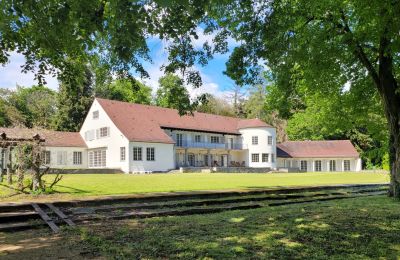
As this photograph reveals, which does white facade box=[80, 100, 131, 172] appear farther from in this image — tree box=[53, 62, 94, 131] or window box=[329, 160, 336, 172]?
window box=[329, 160, 336, 172]

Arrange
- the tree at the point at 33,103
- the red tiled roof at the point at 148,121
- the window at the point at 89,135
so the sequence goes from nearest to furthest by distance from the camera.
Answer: the red tiled roof at the point at 148,121 → the window at the point at 89,135 → the tree at the point at 33,103

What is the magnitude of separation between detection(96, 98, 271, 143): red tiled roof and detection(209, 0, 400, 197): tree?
2835 cm

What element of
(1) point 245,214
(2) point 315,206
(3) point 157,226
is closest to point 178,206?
(1) point 245,214

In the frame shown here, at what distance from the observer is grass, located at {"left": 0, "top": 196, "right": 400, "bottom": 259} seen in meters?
6.49

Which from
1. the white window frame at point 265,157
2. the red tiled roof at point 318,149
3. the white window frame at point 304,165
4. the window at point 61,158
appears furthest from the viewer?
the white window frame at point 304,165

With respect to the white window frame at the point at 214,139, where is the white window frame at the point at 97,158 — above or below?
below

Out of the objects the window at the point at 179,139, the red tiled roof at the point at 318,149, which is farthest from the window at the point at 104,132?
the red tiled roof at the point at 318,149

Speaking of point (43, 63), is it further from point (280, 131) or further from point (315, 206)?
point (280, 131)

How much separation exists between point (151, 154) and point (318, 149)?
28061 millimetres

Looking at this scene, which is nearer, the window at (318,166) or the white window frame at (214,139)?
the white window frame at (214,139)

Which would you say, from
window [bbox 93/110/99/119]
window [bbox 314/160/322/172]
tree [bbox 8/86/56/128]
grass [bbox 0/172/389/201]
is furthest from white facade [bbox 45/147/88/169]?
window [bbox 314/160/322/172]

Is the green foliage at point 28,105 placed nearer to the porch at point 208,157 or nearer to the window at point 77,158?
the window at point 77,158

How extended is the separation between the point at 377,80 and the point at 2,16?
494 inches

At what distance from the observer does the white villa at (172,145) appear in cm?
4325
